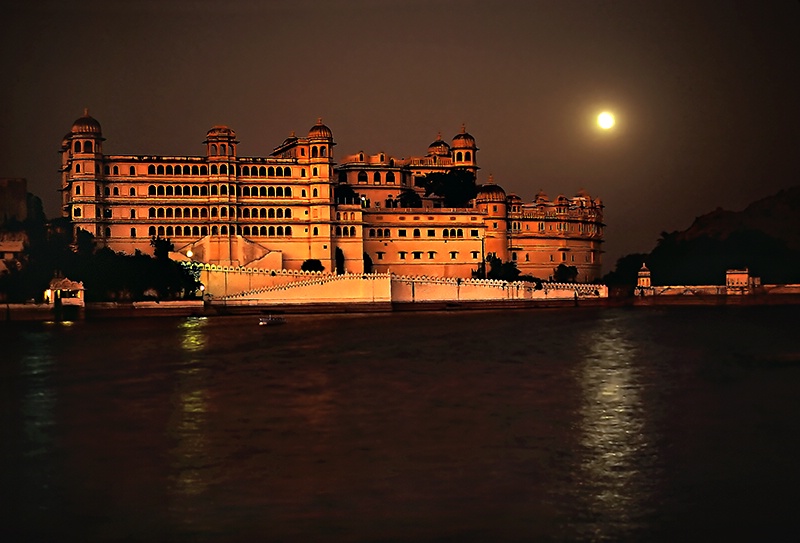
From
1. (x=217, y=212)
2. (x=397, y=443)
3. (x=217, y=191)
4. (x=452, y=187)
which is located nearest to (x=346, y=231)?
(x=217, y=212)

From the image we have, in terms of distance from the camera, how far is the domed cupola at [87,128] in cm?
6100

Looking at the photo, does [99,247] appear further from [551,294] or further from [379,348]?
[379,348]

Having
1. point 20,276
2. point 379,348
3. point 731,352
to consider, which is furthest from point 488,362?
point 20,276

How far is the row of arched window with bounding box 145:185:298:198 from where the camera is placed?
207 feet

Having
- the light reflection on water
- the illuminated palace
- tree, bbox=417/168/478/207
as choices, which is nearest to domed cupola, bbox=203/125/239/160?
the illuminated palace

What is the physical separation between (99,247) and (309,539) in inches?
1961

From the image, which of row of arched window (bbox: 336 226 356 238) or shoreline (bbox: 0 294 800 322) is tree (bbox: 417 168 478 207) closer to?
row of arched window (bbox: 336 226 356 238)

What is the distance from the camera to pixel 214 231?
62.8m

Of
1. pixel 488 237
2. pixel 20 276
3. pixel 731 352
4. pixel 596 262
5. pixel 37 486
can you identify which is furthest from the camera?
pixel 596 262

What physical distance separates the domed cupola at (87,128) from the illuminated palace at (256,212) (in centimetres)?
5

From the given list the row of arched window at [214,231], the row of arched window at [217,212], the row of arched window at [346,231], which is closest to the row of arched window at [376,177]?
the row of arched window at [346,231]

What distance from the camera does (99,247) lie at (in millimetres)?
61531

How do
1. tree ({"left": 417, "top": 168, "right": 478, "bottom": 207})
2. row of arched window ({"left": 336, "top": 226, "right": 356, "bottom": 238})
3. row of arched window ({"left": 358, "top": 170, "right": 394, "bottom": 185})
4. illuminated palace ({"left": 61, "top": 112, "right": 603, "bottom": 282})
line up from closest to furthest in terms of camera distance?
1. illuminated palace ({"left": 61, "top": 112, "right": 603, "bottom": 282})
2. row of arched window ({"left": 336, "top": 226, "right": 356, "bottom": 238})
3. row of arched window ({"left": 358, "top": 170, "right": 394, "bottom": 185})
4. tree ({"left": 417, "top": 168, "right": 478, "bottom": 207})

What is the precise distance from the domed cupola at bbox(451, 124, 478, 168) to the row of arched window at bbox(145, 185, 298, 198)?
1396 centimetres
